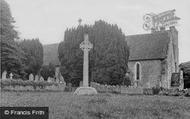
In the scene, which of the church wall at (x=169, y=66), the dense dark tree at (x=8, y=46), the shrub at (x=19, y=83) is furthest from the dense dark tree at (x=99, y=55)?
the church wall at (x=169, y=66)

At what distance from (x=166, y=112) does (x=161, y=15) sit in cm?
4785

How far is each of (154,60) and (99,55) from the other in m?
9.62

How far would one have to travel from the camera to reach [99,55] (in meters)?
35.0

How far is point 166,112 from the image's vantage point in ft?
35.2

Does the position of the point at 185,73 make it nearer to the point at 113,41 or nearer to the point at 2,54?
the point at 113,41

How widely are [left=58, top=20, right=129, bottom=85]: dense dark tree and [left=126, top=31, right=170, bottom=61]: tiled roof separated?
242 inches

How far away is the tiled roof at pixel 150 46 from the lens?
4122cm

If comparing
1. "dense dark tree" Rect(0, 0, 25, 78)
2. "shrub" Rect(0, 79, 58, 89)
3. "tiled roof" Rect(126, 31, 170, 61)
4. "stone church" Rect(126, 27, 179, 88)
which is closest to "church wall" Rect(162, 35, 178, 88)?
"stone church" Rect(126, 27, 179, 88)

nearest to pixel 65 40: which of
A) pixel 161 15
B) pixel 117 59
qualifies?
pixel 117 59

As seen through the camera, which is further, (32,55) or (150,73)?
(32,55)

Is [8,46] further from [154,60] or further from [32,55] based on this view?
[154,60]

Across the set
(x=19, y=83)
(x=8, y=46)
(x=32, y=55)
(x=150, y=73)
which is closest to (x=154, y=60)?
(x=150, y=73)

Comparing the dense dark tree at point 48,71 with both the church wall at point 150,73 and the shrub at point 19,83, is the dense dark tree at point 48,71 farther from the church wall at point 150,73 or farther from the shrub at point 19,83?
the shrub at point 19,83

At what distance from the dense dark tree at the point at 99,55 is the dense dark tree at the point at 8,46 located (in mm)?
5643
